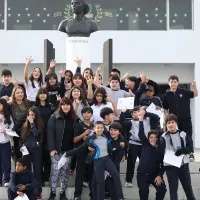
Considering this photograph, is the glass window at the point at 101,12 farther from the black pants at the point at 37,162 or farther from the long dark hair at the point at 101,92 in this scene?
the black pants at the point at 37,162

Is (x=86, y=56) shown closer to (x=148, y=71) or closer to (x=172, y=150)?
(x=172, y=150)

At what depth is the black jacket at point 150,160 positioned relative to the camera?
7039 mm

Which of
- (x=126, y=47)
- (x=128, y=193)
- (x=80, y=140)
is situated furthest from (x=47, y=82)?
(x=126, y=47)

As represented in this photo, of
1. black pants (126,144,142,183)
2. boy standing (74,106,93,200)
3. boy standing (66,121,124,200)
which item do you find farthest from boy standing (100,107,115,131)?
black pants (126,144,142,183)

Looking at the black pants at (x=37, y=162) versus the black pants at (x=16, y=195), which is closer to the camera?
the black pants at (x=16, y=195)

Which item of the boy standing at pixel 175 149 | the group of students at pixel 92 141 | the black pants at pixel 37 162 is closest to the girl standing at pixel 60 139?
the group of students at pixel 92 141

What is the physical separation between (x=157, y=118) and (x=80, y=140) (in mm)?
1375

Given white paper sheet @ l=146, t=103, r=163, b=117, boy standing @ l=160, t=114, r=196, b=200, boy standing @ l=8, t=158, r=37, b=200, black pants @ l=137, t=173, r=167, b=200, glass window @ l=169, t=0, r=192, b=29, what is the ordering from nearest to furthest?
boy standing @ l=8, t=158, r=37, b=200, boy standing @ l=160, t=114, r=196, b=200, black pants @ l=137, t=173, r=167, b=200, white paper sheet @ l=146, t=103, r=163, b=117, glass window @ l=169, t=0, r=192, b=29

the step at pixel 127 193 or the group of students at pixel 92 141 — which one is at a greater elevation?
the group of students at pixel 92 141

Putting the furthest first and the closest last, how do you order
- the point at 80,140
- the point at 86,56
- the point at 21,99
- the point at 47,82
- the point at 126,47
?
1. the point at 126,47
2. the point at 86,56
3. the point at 47,82
4. the point at 21,99
5. the point at 80,140

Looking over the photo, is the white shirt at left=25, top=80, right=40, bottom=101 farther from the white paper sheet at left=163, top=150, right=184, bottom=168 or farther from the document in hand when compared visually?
the white paper sheet at left=163, top=150, right=184, bottom=168

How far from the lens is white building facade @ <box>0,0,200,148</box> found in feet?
57.6

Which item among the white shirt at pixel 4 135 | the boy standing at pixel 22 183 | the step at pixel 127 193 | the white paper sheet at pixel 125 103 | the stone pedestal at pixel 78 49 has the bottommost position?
the step at pixel 127 193

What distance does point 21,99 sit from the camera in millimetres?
7715
